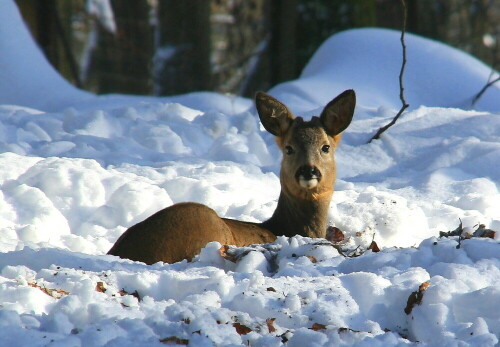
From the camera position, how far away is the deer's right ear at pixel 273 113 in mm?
6480

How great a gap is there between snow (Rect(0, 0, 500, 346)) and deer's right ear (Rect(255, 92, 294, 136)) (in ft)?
2.24

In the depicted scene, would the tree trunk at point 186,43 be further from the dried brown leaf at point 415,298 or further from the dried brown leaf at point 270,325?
the dried brown leaf at point 270,325

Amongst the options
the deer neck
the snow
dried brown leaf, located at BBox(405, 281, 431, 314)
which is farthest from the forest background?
dried brown leaf, located at BBox(405, 281, 431, 314)

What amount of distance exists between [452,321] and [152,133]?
4812 mm

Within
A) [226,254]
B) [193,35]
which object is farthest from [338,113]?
[193,35]

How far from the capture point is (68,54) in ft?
44.9

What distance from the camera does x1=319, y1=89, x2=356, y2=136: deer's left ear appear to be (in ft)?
20.9

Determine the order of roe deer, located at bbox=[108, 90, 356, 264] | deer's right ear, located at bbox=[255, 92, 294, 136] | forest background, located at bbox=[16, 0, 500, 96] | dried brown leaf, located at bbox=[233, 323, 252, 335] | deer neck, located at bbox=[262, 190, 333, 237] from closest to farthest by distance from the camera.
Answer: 1. dried brown leaf, located at bbox=[233, 323, 252, 335]
2. roe deer, located at bbox=[108, 90, 356, 264]
3. deer neck, located at bbox=[262, 190, 333, 237]
4. deer's right ear, located at bbox=[255, 92, 294, 136]
5. forest background, located at bbox=[16, 0, 500, 96]

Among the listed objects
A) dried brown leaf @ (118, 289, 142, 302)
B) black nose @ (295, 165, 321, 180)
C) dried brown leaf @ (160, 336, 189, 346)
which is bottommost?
black nose @ (295, 165, 321, 180)

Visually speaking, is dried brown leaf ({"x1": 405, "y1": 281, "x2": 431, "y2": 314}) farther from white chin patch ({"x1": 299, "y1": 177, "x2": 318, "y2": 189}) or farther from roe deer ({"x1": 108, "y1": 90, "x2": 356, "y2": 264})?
white chin patch ({"x1": 299, "y1": 177, "x2": 318, "y2": 189})

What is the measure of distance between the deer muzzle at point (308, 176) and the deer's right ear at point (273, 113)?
57 cm

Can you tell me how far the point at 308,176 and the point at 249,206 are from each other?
0.93 meters

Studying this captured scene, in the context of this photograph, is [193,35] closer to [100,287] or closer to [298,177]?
[298,177]

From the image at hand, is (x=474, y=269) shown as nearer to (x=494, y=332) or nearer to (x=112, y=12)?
(x=494, y=332)
